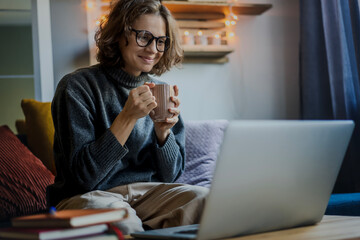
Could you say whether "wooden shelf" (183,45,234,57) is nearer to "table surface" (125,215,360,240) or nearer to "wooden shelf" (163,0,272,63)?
"wooden shelf" (163,0,272,63)

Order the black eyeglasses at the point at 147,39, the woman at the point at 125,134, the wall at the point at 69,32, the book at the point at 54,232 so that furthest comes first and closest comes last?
the wall at the point at 69,32, the black eyeglasses at the point at 147,39, the woman at the point at 125,134, the book at the point at 54,232

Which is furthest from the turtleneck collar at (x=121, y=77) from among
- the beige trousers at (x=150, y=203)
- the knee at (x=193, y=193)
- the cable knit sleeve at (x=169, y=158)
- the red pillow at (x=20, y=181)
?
the red pillow at (x=20, y=181)

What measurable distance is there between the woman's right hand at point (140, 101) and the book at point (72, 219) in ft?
2.02

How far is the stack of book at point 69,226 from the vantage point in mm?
829

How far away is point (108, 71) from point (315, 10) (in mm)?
1666

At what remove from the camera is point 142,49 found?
1.74m

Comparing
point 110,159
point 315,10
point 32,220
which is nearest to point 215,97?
point 315,10

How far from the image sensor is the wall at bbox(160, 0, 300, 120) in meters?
3.08

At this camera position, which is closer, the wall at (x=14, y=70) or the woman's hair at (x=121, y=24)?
the woman's hair at (x=121, y=24)

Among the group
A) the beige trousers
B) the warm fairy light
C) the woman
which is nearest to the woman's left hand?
the woman

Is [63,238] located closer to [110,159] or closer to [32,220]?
[32,220]

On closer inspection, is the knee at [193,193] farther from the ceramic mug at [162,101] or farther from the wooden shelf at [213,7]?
the wooden shelf at [213,7]

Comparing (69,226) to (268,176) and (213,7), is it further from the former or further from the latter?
(213,7)

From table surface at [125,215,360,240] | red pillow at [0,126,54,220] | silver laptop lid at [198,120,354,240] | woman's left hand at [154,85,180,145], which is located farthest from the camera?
red pillow at [0,126,54,220]
